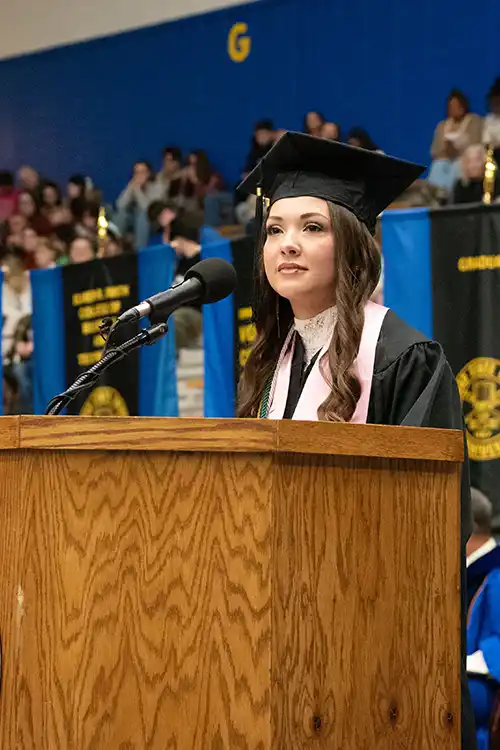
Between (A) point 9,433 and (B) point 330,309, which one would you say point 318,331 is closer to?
(B) point 330,309

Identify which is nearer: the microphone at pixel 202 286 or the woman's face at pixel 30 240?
the microphone at pixel 202 286

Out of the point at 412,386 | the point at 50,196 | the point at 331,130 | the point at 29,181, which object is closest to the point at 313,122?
the point at 331,130

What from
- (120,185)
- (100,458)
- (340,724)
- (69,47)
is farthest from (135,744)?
(69,47)

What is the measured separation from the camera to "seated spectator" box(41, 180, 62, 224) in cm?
841

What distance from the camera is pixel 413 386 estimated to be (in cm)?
253

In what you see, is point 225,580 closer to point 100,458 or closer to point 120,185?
point 100,458

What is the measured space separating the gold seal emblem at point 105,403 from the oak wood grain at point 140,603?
4606 mm

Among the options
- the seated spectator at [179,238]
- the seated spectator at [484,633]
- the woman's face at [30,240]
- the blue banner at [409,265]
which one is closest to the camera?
the seated spectator at [484,633]

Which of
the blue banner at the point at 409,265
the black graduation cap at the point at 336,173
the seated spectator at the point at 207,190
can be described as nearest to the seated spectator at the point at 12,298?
the seated spectator at the point at 207,190

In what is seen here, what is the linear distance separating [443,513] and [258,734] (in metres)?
0.49

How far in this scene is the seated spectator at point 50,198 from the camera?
841cm

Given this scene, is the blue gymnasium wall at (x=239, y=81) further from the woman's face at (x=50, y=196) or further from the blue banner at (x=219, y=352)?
the blue banner at (x=219, y=352)

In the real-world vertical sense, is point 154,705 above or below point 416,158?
below

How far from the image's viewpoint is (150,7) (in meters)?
7.89
